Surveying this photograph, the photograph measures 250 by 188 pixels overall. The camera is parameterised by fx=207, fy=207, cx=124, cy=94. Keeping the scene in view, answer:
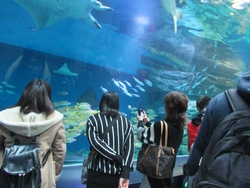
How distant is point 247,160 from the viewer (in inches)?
33.6

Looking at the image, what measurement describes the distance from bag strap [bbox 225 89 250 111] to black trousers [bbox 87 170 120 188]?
130 centimetres

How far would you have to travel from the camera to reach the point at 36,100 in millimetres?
1593

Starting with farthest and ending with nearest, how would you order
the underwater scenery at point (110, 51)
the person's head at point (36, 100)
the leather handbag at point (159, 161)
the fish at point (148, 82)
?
the fish at point (148, 82) < the underwater scenery at point (110, 51) < the leather handbag at point (159, 161) < the person's head at point (36, 100)

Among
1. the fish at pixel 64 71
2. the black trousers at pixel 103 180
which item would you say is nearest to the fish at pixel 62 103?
the fish at pixel 64 71

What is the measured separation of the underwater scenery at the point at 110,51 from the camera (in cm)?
303

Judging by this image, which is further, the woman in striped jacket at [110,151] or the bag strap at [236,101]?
the woman in striped jacket at [110,151]

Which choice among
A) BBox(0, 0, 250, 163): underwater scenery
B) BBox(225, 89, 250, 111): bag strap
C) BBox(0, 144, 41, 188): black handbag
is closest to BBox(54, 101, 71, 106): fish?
BBox(0, 0, 250, 163): underwater scenery

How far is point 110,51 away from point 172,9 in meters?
A: 2.11

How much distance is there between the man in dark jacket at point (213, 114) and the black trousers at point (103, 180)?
84 cm

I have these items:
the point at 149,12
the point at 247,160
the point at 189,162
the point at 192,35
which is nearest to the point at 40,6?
the point at 149,12

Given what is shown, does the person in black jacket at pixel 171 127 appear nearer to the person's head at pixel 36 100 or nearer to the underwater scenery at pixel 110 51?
the person's head at pixel 36 100

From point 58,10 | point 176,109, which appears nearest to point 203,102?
point 176,109

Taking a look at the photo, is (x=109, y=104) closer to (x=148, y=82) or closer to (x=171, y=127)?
(x=171, y=127)

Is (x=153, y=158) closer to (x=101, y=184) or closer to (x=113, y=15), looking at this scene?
(x=101, y=184)
